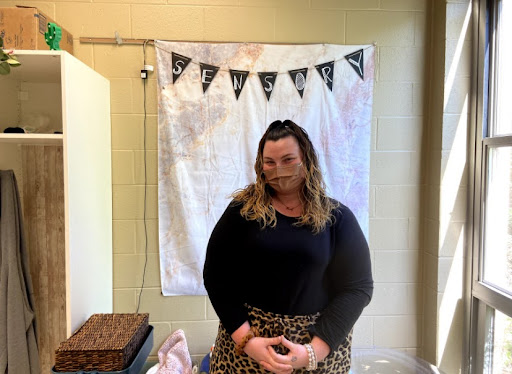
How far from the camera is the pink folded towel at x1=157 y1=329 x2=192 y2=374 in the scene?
1746mm

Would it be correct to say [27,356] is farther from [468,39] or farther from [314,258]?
[468,39]

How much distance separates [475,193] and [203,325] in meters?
1.60

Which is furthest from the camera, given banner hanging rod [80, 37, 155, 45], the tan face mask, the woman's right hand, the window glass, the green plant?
banner hanging rod [80, 37, 155, 45]

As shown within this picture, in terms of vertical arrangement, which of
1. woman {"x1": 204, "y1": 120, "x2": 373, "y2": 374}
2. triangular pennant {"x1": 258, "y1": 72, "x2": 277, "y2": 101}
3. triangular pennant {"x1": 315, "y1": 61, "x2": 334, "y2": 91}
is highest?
triangular pennant {"x1": 315, "y1": 61, "x2": 334, "y2": 91}

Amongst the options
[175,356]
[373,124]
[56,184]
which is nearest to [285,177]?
[373,124]

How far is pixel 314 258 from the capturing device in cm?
121

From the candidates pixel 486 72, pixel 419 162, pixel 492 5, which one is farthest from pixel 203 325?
pixel 492 5

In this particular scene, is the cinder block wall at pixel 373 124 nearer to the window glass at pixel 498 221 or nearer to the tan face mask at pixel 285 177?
the window glass at pixel 498 221

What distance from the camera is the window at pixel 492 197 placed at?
174cm

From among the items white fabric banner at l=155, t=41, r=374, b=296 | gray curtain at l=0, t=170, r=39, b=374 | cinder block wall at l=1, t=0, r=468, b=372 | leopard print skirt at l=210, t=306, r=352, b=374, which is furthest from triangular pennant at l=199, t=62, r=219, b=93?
leopard print skirt at l=210, t=306, r=352, b=374

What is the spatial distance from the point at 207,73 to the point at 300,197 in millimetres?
942

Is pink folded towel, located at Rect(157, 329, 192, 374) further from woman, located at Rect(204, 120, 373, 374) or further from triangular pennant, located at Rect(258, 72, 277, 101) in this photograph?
triangular pennant, located at Rect(258, 72, 277, 101)

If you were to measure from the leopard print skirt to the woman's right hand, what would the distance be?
0.09 ft

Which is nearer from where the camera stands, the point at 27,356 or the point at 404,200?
the point at 27,356
